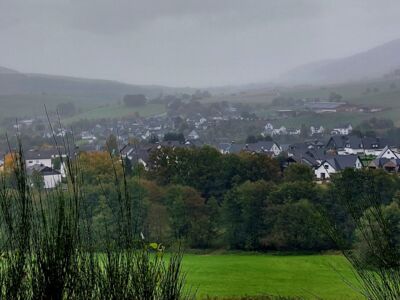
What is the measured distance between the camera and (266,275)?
17.8 meters

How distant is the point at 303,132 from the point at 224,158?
30062 millimetres

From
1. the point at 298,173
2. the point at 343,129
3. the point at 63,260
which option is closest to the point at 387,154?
the point at 298,173

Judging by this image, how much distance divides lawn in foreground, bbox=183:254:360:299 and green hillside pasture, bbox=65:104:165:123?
178ft

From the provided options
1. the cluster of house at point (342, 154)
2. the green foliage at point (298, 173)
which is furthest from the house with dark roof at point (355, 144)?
the green foliage at point (298, 173)

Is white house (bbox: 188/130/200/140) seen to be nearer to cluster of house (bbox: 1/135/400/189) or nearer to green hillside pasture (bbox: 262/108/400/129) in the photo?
cluster of house (bbox: 1/135/400/189)

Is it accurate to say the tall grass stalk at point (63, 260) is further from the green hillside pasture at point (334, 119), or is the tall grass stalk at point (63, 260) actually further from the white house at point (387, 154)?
the green hillside pasture at point (334, 119)

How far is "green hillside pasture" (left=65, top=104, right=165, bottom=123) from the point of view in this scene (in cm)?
7444

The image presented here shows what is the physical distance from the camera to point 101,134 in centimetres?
5600

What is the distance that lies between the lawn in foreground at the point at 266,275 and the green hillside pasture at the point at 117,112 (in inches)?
2133

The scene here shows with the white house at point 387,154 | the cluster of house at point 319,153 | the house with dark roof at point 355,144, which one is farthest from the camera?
the house with dark roof at point 355,144

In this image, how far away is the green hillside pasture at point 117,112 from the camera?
74438 millimetres

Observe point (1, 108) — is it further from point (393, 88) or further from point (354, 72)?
point (354, 72)

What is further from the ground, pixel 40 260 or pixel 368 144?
pixel 40 260

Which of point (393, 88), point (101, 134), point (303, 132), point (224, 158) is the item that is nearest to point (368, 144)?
point (303, 132)
